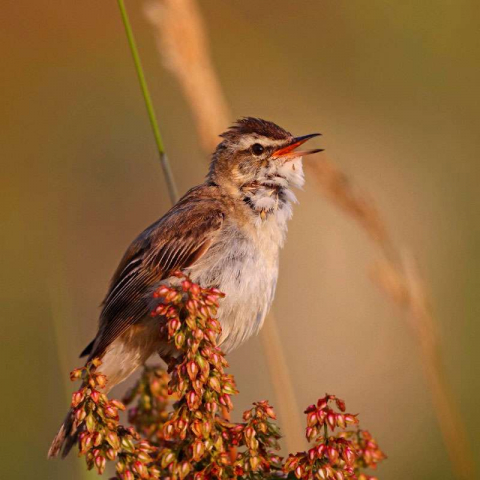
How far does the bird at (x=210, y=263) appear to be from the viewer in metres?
3.81

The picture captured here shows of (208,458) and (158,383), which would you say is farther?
(158,383)

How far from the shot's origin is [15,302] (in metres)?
6.46

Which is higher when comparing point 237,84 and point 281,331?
point 237,84

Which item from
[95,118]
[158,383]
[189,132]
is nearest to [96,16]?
[95,118]

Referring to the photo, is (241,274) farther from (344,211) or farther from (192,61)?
(192,61)

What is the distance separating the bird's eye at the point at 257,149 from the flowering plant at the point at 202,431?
1.54 m

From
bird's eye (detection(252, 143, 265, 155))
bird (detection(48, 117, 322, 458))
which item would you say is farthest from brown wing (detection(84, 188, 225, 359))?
bird's eye (detection(252, 143, 265, 155))

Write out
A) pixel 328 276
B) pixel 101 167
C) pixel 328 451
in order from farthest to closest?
pixel 101 167, pixel 328 276, pixel 328 451

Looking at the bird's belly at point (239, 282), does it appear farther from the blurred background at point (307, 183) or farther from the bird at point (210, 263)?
the blurred background at point (307, 183)

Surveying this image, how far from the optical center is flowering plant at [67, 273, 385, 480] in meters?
2.60

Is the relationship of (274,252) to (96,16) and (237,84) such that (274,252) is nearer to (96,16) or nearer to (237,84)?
(237,84)

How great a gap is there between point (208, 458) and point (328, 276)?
409 cm

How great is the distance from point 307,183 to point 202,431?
3.38 metres

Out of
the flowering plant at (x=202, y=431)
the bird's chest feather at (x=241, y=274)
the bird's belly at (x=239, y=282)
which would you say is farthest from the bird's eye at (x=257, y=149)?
the flowering plant at (x=202, y=431)
